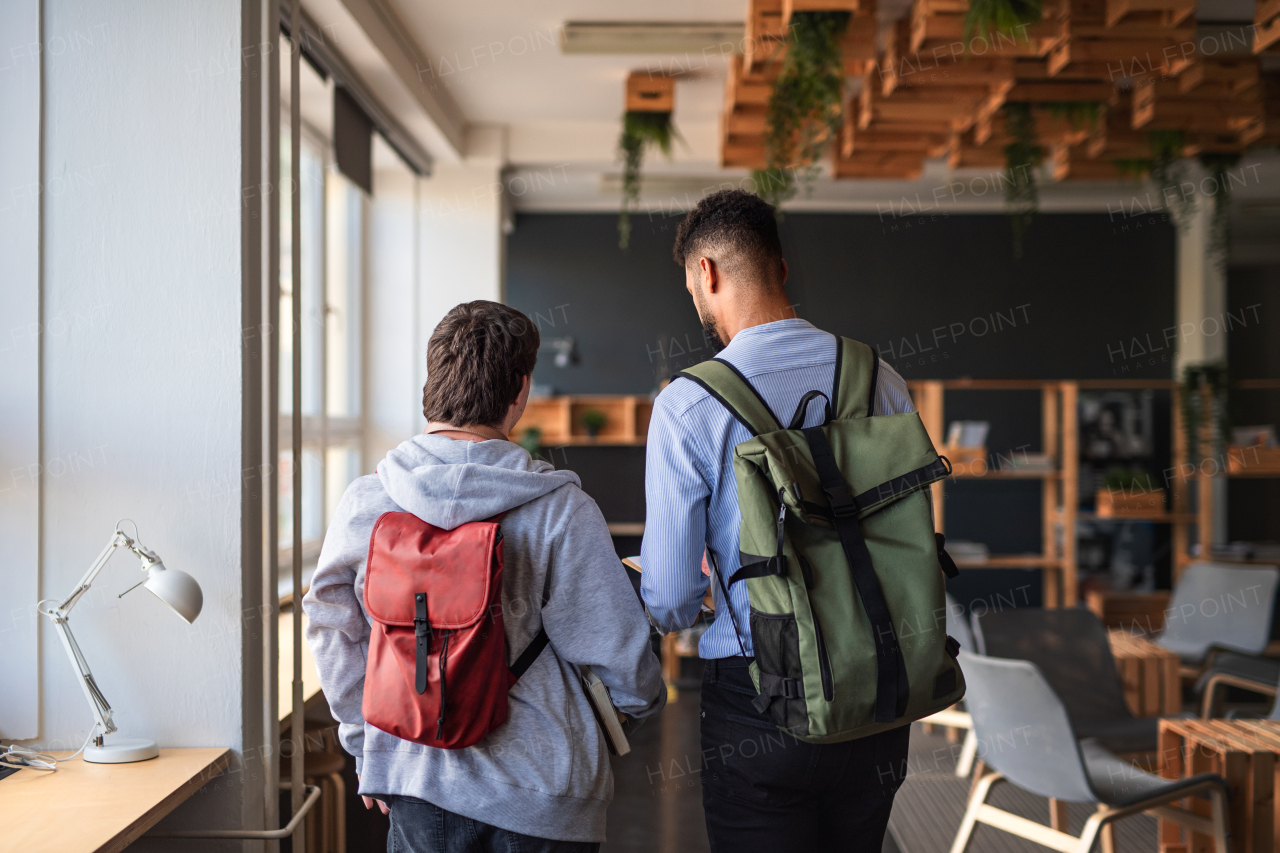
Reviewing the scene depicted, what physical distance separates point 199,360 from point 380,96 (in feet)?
9.37

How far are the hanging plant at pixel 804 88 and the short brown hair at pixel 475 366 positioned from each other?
99.9 inches

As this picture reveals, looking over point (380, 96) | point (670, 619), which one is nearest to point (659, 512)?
point (670, 619)

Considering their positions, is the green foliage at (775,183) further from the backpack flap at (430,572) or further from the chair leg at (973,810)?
the backpack flap at (430,572)

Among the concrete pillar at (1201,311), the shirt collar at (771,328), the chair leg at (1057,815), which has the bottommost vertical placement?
the chair leg at (1057,815)

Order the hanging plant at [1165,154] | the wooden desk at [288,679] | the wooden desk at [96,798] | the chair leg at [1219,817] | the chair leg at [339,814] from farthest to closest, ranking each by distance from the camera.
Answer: the hanging plant at [1165,154] → the chair leg at [339,814] → the chair leg at [1219,817] → the wooden desk at [288,679] → the wooden desk at [96,798]

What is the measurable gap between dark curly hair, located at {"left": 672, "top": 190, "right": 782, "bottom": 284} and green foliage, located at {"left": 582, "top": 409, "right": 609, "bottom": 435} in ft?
16.3

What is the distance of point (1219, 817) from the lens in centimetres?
249

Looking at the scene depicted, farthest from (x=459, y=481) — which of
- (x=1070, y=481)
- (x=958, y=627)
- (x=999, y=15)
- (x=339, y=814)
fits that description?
(x=1070, y=481)

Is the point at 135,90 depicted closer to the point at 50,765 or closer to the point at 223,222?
the point at 223,222

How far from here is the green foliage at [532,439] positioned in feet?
20.4

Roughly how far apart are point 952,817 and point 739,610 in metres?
2.84

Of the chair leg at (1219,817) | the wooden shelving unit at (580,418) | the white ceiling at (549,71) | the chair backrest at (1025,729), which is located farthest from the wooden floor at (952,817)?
the white ceiling at (549,71)

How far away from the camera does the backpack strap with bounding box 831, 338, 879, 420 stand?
4.77 feet

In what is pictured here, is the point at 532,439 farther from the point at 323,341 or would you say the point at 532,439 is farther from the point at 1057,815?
the point at 1057,815
